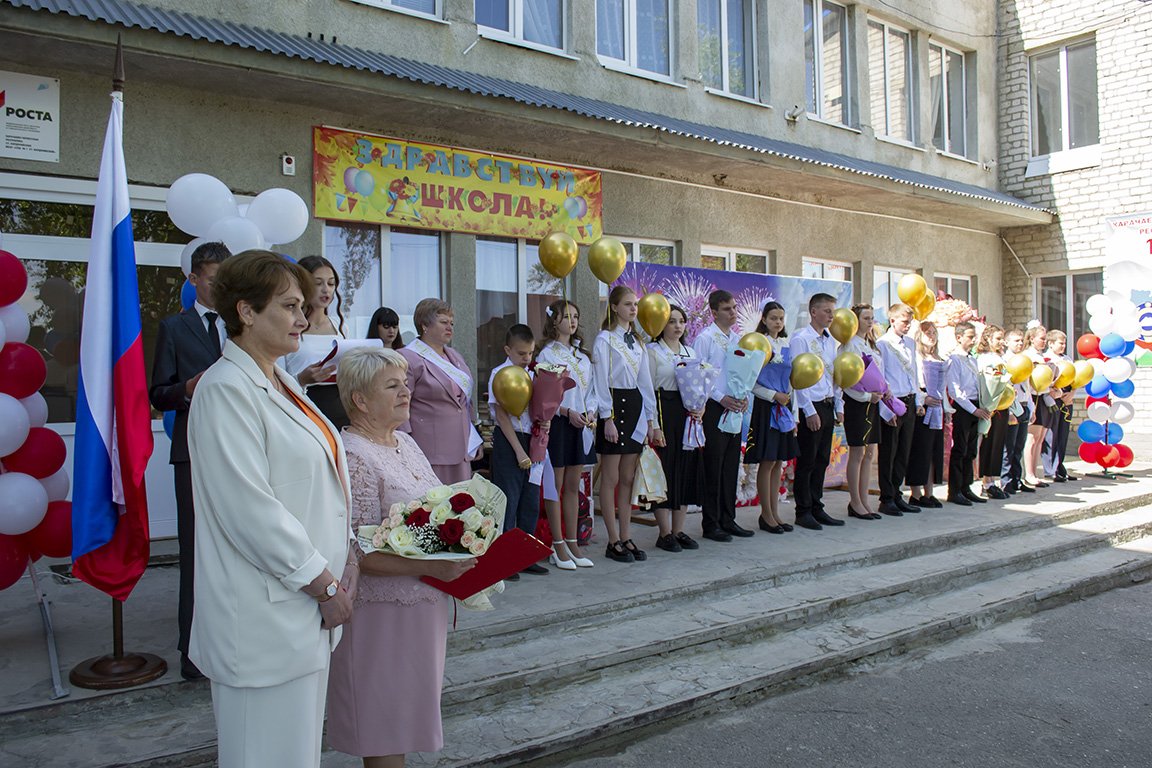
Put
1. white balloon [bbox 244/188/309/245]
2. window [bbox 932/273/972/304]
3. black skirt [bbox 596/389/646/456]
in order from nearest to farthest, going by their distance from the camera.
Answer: white balloon [bbox 244/188/309/245], black skirt [bbox 596/389/646/456], window [bbox 932/273/972/304]

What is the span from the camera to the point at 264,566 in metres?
2.09

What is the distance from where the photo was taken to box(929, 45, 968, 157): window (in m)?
14.0

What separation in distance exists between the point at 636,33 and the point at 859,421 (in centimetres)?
525

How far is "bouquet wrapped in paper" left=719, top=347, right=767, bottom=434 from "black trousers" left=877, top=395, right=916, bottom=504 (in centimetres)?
223

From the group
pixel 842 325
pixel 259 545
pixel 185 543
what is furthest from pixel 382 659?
pixel 842 325

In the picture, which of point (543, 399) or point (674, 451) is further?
point (674, 451)

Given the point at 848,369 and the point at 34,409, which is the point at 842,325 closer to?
the point at 848,369

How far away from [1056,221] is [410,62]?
39.0ft

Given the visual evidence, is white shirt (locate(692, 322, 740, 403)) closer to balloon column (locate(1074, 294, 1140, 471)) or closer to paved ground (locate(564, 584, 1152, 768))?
paved ground (locate(564, 584, 1152, 768))

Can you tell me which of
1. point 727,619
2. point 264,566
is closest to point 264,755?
point 264,566

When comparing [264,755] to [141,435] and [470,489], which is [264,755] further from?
[141,435]

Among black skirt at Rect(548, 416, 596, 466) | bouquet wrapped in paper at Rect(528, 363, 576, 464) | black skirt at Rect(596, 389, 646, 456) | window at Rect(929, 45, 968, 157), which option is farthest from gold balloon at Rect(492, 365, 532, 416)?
window at Rect(929, 45, 968, 157)

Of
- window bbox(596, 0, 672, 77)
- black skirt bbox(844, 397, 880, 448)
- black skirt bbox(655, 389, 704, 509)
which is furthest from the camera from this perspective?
window bbox(596, 0, 672, 77)

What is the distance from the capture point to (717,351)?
6.68 m
